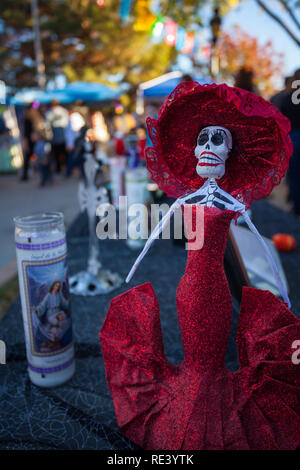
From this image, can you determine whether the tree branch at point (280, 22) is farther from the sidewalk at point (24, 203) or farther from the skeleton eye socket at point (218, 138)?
the skeleton eye socket at point (218, 138)

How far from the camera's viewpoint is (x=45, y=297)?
5.26 ft

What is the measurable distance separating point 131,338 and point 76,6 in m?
17.7

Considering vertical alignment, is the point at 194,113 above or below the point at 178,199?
Result: above

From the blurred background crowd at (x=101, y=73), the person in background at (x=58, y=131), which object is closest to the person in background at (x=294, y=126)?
the blurred background crowd at (x=101, y=73)

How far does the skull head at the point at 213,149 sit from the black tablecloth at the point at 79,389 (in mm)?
767

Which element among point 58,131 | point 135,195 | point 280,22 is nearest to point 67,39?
point 58,131

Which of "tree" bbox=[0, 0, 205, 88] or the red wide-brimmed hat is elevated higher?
"tree" bbox=[0, 0, 205, 88]

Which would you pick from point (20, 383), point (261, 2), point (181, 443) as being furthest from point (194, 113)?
point (261, 2)

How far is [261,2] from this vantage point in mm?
5039

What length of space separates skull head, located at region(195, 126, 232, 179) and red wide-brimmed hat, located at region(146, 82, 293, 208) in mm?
36

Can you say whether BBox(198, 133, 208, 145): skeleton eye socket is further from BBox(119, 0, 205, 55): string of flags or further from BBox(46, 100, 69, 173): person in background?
BBox(46, 100, 69, 173): person in background

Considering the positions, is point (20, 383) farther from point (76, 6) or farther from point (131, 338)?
point (76, 6)

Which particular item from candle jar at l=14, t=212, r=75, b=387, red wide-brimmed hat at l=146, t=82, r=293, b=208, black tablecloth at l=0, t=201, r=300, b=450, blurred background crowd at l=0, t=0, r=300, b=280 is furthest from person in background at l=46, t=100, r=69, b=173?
red wide-brimmed hat at l=146, t=82, r=293, b=208

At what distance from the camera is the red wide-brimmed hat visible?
46.3 inches
